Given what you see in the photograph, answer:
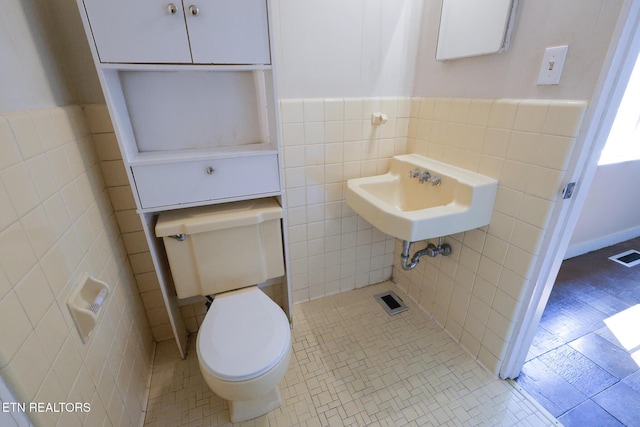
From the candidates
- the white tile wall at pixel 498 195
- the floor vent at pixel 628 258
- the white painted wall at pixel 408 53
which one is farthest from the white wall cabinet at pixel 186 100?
the floor vent at pixel 628 258

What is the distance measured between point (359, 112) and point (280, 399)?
139cm

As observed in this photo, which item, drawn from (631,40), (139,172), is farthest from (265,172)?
(631,40)

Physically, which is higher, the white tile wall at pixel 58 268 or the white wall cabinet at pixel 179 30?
the white wall cabinet at pixel 179 30

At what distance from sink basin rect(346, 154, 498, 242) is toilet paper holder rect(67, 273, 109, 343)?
1.02 meters

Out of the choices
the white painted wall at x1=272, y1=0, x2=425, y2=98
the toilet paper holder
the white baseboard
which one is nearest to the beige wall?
the white painted wall at x1=272, y1=0, x2=425, y2=98

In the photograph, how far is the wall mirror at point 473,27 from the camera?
3.48 ft

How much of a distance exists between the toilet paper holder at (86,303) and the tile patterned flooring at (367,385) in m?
0.59

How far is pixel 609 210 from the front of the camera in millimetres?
2189

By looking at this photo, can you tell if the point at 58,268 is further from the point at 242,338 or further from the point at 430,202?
the point at 430,202

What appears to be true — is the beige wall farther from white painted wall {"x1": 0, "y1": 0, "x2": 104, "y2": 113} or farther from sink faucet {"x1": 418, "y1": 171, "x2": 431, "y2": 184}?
white painted wall {"x1": 0, "y1": 0, "x2": 104, "y2": 113}

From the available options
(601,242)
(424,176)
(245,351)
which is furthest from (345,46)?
(601,242)

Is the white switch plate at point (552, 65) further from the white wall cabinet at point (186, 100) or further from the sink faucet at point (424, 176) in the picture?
the white wall cabinet at point (186, 100)

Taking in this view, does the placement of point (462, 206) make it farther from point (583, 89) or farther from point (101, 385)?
point (101, 385)

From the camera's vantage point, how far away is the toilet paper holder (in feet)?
2.60
